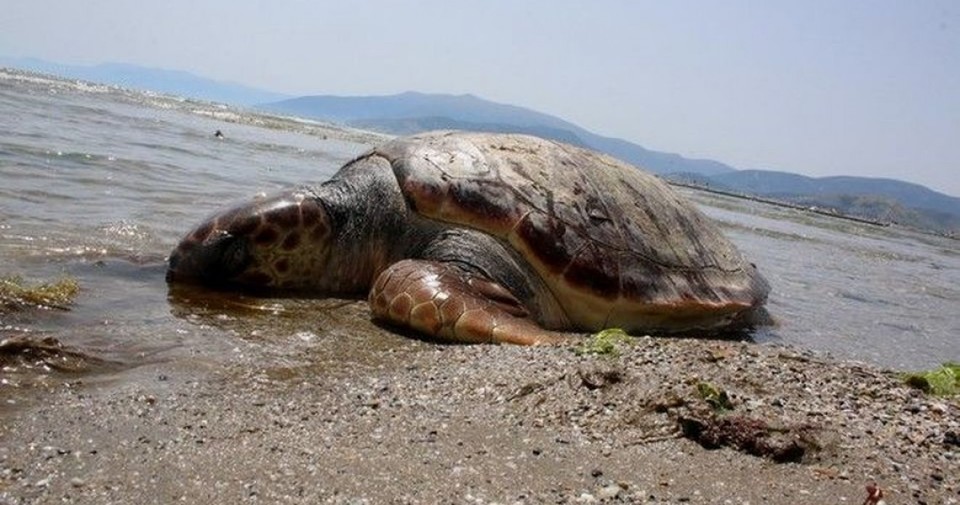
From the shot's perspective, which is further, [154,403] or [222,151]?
[222,151]

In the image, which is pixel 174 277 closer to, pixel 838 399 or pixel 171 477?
pixel 171 477

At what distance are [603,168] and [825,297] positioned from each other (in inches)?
173

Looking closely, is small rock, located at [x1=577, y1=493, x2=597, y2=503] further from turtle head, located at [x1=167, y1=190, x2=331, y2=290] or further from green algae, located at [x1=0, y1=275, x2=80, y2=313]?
turtle head, located at [x1=167, y1=190, x2=331, y2=290]

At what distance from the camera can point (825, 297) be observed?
9.12 m

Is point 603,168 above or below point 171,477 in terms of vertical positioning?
above

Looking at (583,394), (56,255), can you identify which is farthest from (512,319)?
(56,255)

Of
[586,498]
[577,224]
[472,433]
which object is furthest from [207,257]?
[586,498]

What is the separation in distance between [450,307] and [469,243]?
2.70 feet

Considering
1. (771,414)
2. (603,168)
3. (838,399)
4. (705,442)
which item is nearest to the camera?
(705,442)

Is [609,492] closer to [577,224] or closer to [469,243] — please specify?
[469,243]

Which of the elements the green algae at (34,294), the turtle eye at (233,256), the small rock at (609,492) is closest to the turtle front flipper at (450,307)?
the turtle eye at (233,256)

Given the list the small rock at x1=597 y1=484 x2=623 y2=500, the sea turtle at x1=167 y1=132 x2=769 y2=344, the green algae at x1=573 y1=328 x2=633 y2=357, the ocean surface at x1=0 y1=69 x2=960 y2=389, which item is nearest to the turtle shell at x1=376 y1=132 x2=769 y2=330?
the sea turtle at x1=167 y1=132 x2=769 y2=344

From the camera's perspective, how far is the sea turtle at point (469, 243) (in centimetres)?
502

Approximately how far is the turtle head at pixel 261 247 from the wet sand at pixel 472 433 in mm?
1549
